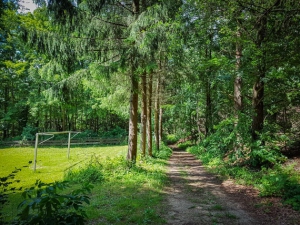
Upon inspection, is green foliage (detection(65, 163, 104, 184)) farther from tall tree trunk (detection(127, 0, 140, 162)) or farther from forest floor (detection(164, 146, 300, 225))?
forest floor (detection(164, 146, 300, 225))

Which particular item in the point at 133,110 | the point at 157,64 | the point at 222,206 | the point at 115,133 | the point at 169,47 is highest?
the point at 169,47

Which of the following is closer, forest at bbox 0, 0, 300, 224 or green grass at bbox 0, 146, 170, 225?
green grass at bbox 0, 146, 170, 225

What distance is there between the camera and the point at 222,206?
5520mm

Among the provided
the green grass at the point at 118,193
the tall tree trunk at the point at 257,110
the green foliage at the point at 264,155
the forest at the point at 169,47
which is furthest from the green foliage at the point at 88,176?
the tall tree trunk at the point at 257,110

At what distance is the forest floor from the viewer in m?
4.64

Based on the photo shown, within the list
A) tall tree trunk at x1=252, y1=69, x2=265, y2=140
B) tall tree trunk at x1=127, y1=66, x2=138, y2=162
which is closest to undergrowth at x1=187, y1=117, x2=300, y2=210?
tall tree trunk at x1=252, y1=69, x2=265, y2=140

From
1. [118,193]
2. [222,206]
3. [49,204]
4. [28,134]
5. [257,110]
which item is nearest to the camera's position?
[49,204]

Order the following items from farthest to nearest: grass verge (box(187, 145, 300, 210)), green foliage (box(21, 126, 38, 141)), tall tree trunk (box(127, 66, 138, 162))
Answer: green foliage (box(21, 126, 38, 141)) < tall tree trunk (box(127, 66, 138, 162)) < grass verge (box(187, 145, 300, 210))

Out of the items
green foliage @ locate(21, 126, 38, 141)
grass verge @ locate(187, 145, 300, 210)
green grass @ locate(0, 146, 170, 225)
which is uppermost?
green foliage @ locate(21, 126, 38, 141)

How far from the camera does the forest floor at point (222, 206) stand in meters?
4.64

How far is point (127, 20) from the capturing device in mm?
8969

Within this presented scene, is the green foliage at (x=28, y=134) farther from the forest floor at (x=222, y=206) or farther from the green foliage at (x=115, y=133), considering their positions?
the forest floor at (x=222, y=206)

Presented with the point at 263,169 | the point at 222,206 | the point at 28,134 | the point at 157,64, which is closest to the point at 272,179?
the point at 263,169

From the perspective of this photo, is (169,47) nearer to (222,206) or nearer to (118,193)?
(118,193)
